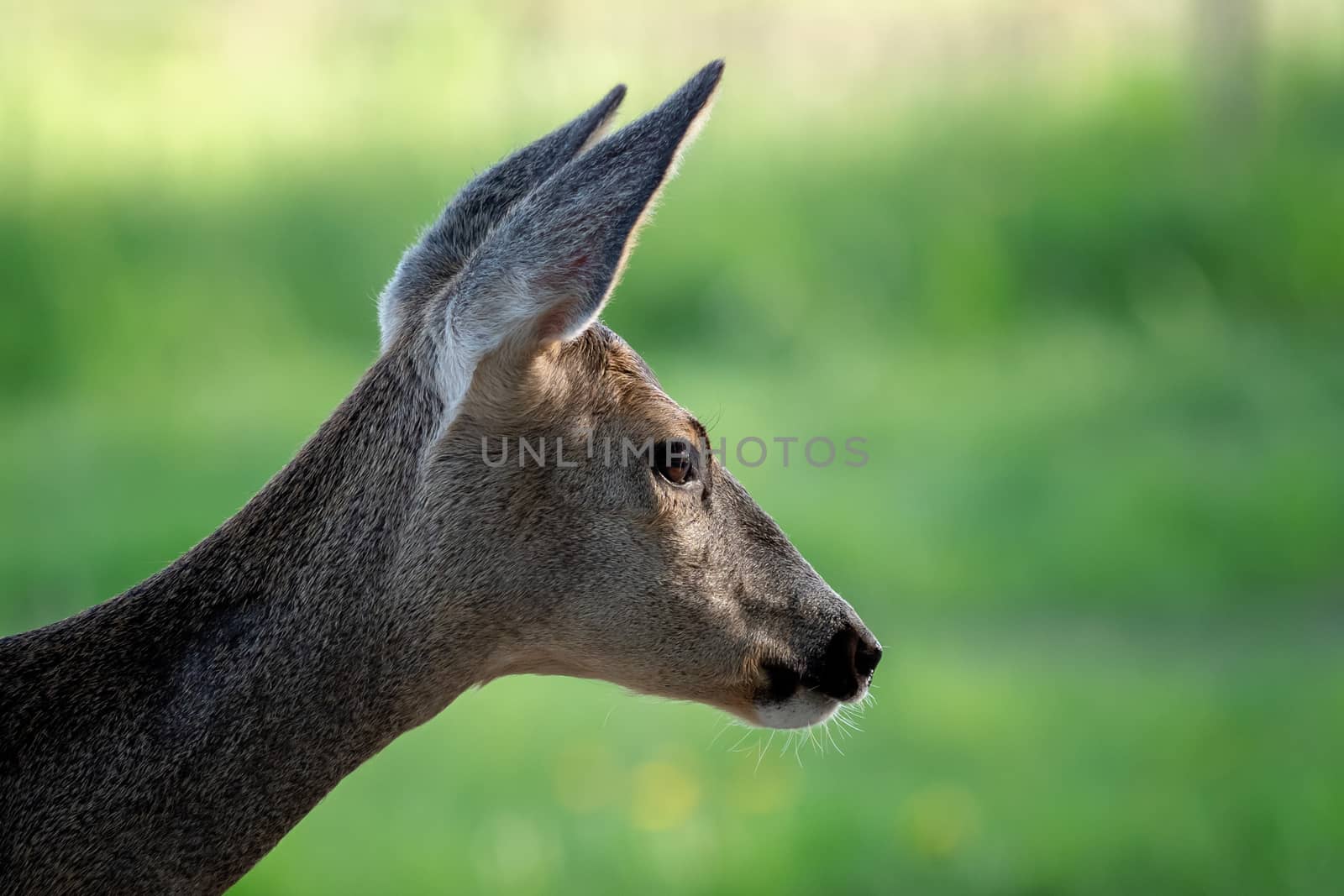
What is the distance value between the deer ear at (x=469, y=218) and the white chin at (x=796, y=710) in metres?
0.76

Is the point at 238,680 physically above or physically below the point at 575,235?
below

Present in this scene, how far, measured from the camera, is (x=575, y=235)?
178 centimetres

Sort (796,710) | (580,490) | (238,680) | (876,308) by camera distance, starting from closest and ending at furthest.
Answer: (238,680) → (580,490) → (796,710) → (876,308)

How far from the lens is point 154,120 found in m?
6.27

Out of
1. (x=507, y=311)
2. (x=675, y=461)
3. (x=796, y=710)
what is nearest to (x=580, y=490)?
(x=675, y=461)

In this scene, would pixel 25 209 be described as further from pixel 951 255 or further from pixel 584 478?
pixel 584 478

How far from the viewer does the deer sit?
1851mm

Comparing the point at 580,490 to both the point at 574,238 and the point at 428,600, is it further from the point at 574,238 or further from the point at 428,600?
the point at 574,238

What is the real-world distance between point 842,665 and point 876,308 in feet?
14.8

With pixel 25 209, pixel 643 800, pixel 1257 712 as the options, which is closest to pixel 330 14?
pixel 25 209

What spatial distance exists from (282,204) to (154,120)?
0.59 metres

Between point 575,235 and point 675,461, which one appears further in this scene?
point 675,461

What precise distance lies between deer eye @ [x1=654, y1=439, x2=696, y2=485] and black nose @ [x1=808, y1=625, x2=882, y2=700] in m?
0.32

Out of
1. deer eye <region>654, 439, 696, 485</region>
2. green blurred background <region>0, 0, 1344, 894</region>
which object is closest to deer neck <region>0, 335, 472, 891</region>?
deer eye <region>654, 439, 696, 485</region>
